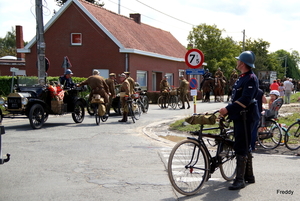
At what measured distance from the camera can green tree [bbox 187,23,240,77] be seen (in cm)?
5741

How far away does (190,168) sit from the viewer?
5391 millimetres

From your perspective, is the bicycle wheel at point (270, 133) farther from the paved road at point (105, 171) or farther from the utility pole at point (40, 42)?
the utility pole at point (40, 42)

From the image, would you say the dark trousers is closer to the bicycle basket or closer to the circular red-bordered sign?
the bicycle basket

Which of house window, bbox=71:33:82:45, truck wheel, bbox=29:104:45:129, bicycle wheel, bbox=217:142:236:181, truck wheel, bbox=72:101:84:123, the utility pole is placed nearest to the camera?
bicycle wheel, bbox=217:142:236:181

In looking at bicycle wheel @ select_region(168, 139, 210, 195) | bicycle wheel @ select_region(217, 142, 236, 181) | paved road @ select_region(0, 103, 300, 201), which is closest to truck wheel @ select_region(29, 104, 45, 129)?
paved road @ select_region(0, 103, 300, 201)

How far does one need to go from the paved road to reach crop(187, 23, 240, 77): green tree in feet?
157

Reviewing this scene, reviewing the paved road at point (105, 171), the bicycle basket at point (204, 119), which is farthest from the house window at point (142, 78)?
the bicycle basket at point (204, 119)

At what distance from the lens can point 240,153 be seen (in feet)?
18.1

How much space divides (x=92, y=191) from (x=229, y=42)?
5514cm

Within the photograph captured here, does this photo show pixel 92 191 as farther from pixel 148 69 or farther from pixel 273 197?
pixel 148 69

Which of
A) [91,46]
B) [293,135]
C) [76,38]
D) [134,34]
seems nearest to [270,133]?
[293,135]

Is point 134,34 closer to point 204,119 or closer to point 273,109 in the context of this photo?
point 273,109

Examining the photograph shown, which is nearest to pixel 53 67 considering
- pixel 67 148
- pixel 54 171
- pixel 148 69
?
pixel 148 69

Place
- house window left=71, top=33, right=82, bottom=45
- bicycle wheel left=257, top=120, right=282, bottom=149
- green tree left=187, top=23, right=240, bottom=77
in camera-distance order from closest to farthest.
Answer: bicycle wheel left=257, top=120, right=282, bottom=149 → house window left=71, top=33, right=82, bottom=45 → green tree left=187, top=23, right=240, bottom=77
